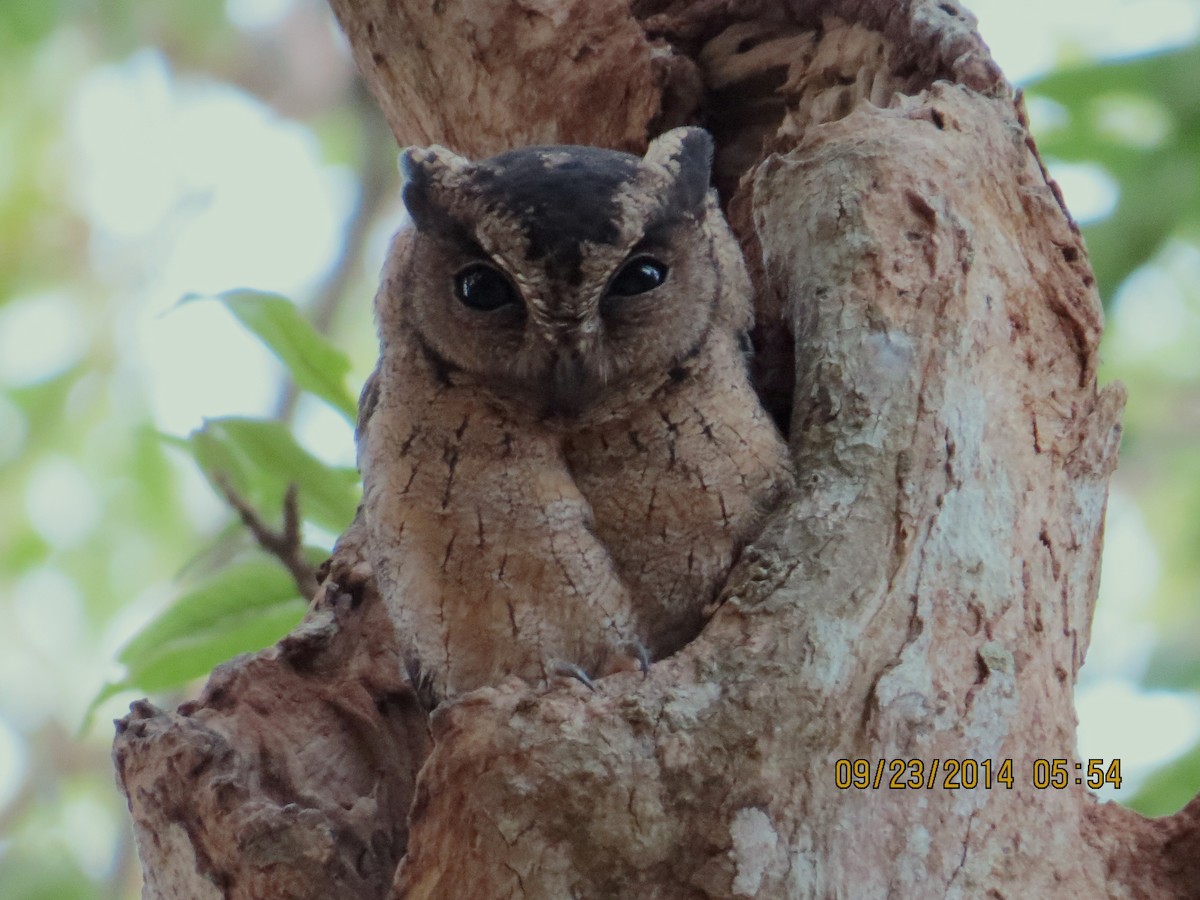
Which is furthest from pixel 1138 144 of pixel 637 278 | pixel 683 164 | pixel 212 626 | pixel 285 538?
pixel 212 626

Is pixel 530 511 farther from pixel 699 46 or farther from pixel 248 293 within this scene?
pixel 699 46

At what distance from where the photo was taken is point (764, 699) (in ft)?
5.04

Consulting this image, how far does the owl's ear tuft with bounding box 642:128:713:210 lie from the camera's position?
1.85m

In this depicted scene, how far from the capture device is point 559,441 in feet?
6.15

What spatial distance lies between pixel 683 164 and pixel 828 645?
761 millimetres

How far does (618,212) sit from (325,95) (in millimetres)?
5354

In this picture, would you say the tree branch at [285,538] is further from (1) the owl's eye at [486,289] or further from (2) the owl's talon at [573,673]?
(2) the owl's talon at [573,673]

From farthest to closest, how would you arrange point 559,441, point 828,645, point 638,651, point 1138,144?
1. point 1138,144
2. point 559,441
3. point 638,651
4. point 828,645

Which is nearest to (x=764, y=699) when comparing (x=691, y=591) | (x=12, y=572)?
(x=691, y=591)

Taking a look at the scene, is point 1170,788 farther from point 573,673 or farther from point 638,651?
point 573,673

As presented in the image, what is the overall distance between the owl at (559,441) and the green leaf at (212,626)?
0.62 meters
